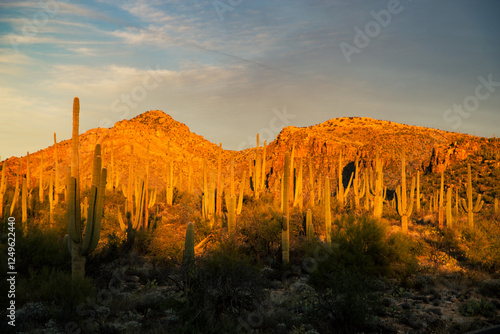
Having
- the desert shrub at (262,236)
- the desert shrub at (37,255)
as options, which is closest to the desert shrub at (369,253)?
the desert shrub at (262,236)

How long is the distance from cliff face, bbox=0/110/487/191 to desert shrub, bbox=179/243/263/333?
117 feet

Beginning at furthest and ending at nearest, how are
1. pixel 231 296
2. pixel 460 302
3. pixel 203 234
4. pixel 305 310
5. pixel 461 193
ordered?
pixel 461 193 < pixel 203 234 < pixel 460 302 < pixel 305 310 < pixel 231 296

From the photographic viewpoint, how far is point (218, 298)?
7938 mm

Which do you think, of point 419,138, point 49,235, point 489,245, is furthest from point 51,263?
point 419,138

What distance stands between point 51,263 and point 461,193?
1638 inches

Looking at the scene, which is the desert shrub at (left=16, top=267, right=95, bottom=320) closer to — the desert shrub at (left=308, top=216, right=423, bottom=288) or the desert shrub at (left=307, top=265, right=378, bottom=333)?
the desert shrub at (left=307, top=265, right=378, bottom=333)

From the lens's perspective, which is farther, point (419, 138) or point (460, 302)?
point (419, 138)

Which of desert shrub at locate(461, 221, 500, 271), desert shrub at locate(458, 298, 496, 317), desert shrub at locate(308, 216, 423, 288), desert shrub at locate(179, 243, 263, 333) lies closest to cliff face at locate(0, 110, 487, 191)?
desert shrub at locate(461, 221, 500, 271)

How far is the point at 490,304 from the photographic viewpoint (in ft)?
29.3

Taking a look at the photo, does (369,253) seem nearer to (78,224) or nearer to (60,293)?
(78,224)

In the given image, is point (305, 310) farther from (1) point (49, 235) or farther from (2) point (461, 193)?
(2) point (461, 193)

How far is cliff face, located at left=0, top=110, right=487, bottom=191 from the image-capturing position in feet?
157

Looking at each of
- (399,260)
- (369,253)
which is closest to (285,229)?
(369,253)

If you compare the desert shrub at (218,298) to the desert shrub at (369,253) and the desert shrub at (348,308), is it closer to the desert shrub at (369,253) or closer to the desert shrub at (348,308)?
the desert shrub at (348,308)
